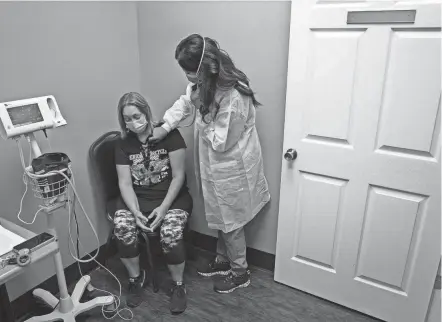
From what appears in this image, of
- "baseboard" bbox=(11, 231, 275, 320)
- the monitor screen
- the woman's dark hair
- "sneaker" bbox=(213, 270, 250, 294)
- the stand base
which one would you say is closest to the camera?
the monitor screen

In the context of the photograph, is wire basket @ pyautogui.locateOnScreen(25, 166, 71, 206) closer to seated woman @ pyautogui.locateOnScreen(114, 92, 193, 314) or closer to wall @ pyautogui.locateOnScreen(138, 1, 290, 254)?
seated woman @ pyautogui.locateOnScreen(114, 92, 193, 314)

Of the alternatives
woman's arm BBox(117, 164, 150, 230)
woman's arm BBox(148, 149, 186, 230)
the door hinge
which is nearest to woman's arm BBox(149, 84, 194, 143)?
woman's arm BBox(148, 149, 186, 230)

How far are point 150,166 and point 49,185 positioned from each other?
630 mm

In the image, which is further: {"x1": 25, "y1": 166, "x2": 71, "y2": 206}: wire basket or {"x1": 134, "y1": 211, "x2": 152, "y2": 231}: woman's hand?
{"x1": 134, "y1": 211, "x2": 152, "y2": 231}: woman's hand

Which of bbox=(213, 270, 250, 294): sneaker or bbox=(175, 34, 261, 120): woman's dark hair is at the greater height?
bbox=(175, 34, 261, 120): woman's dark hair

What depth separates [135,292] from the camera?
2.02m

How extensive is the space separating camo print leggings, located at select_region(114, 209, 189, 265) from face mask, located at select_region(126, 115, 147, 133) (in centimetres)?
46

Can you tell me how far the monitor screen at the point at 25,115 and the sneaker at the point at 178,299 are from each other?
1.14 metres

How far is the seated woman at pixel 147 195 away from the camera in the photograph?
6.25 feet

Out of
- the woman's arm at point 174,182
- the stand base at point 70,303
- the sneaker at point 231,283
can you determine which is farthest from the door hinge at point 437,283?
the stand base at point 70,303

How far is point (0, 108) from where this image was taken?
54.2 inches

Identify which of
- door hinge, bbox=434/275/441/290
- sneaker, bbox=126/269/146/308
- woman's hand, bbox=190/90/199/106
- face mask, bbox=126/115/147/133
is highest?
woman's hand, bbox=190/90/199/106

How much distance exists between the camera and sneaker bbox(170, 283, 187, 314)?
1.91 meters

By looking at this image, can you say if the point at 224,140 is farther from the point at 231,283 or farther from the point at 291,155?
the point at 231,283
